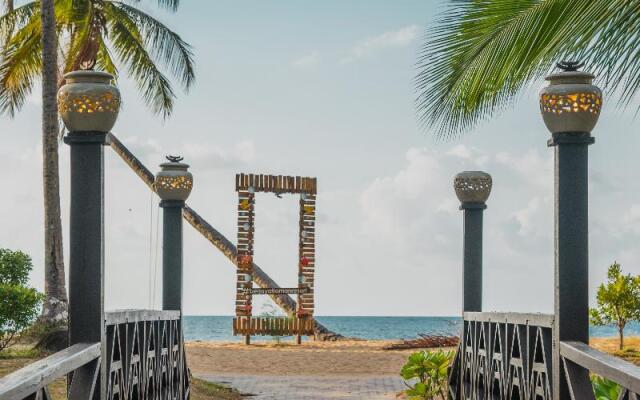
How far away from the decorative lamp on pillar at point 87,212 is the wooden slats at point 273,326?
16.3 meters

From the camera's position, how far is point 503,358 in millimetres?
7312

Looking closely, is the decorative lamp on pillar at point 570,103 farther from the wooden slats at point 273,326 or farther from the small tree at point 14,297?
the wooden slats at point 273,326

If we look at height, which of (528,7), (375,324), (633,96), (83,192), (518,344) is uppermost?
(528,7)

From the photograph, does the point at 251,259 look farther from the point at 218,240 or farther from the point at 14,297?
the point at 14,297

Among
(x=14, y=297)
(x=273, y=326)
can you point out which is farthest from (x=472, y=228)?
(x=273, y=326)

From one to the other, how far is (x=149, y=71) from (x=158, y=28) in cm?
86

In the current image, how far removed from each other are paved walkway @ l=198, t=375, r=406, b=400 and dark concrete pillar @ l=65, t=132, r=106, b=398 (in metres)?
7.31

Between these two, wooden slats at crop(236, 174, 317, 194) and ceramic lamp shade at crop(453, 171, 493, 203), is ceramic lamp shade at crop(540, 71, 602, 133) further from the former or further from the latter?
wooden slats at crop(236, 174, 317, 194)

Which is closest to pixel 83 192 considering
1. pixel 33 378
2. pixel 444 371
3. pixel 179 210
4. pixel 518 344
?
pixel 33 378

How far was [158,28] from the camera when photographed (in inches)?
742

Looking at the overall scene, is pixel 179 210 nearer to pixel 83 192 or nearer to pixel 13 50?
pixel 83 192

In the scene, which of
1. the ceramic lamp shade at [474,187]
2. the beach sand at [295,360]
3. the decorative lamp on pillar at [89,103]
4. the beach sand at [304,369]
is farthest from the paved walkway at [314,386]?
the decorative lamp on pillar at [89,103]

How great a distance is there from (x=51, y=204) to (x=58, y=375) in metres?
10.4

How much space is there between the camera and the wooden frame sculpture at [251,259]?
21875 mm
